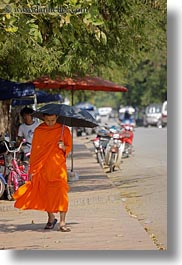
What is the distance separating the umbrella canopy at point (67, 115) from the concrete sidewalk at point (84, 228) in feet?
4.82

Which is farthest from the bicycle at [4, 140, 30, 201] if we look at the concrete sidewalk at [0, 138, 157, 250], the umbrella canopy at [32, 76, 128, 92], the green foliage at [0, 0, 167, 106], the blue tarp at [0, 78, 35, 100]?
the umbrella canopy at [32, 76, 128, 92]

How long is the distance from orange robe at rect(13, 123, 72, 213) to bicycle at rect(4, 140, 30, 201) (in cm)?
307

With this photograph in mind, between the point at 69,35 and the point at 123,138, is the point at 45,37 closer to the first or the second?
the point at 69,35

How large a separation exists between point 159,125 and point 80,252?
47.1m

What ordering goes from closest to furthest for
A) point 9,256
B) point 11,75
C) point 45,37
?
point 9,256
point 45,37
point 11,75

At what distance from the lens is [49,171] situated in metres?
10.0

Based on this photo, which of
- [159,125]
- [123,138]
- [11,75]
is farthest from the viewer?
[159,125]

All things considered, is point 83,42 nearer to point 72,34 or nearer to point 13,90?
point 13,90

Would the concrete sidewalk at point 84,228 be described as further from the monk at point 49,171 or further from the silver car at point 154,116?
the silver car at point 154,116

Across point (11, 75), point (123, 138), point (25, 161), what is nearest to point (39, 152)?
point (25, 161)

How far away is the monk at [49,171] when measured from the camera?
998 cm

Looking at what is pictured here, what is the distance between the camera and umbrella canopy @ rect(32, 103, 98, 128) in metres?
10.1

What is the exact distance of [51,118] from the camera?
396 inches

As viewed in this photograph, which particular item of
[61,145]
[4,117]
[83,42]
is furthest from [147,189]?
[61,145]
